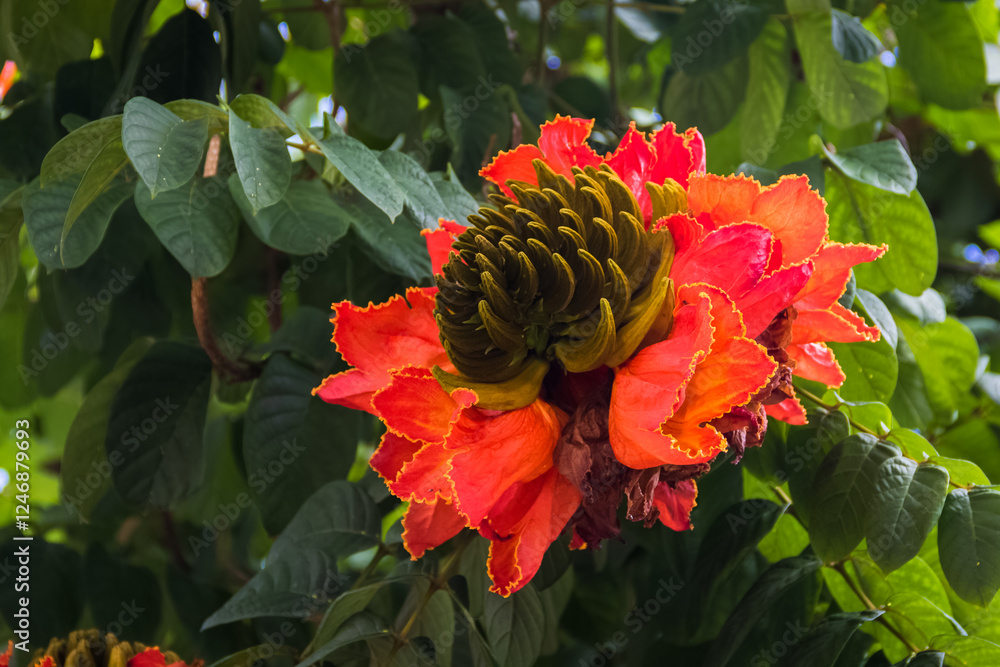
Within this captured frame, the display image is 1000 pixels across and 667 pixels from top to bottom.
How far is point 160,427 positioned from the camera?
0.63 meters

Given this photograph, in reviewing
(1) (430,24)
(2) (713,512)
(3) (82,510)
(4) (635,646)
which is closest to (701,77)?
(1) (430,24)

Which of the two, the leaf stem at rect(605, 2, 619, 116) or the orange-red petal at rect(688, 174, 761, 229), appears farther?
the leaf stem at rect(605, 2, 619, 116)

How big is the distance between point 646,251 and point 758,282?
0.05 meters

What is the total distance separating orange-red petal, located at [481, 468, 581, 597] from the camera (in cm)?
38

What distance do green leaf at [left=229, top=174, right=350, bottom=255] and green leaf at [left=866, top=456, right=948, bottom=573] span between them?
0.37 meters

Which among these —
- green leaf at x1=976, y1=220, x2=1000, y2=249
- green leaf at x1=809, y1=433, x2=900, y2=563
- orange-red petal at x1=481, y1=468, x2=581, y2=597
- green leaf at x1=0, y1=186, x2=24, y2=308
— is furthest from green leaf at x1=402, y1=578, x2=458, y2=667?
green leaf at x1=976, y1=220, x2=1000, y2=249

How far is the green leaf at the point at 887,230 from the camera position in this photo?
58cm

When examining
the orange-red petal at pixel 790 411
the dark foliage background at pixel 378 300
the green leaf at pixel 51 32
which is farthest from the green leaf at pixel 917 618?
the green leaf at pixel 51 32

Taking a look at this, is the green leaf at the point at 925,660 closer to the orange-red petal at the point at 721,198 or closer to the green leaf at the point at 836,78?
the orange-red petal at the point at 721,198

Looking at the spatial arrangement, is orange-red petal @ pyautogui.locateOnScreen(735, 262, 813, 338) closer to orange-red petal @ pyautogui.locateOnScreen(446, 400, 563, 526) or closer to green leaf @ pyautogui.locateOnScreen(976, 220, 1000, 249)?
orange-red petal @ pyautogui.locateOnScreen(446, 400, 563, 526)

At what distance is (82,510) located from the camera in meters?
0.64

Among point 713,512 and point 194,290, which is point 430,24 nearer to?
point 194,290

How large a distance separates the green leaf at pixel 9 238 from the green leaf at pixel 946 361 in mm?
756

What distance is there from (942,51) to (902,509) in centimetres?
57
